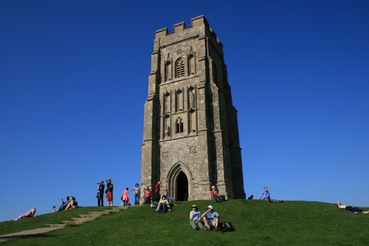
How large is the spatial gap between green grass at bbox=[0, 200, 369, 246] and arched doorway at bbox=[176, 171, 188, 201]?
43.6 feet

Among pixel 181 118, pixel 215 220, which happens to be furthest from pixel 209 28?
pixel 215 220

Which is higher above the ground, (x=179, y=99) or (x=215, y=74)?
(x=215, y=74)

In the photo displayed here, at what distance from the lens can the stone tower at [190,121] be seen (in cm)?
3244

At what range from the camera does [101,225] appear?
55.9 feet

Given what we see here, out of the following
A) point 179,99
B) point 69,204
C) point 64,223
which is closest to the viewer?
point 64,223

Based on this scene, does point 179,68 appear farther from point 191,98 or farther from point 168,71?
point 191,98

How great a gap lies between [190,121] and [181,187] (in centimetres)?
778

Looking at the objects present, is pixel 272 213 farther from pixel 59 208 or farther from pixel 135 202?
pixel 59 208

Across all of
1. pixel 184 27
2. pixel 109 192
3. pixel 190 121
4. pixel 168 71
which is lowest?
pixel 109 192

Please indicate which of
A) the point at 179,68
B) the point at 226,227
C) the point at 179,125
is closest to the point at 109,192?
the point at 179,125

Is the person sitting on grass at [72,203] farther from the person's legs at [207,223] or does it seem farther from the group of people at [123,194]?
the person's legs at [207,223]

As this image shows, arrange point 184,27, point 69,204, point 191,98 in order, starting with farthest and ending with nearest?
point 184,27, point 191,98, point 69,204

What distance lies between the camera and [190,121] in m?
35.4

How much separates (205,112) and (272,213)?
16778mm
